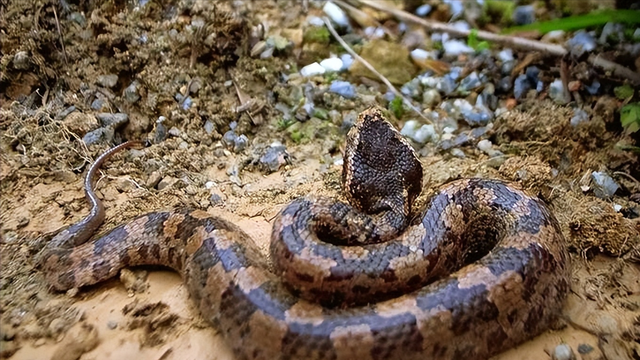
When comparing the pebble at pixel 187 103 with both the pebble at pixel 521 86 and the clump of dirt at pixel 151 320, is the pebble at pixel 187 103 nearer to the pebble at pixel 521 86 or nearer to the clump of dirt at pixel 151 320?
the clump of dirt at pixel 151 320

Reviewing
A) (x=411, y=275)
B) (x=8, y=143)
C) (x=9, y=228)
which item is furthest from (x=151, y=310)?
(x=8, y=143)

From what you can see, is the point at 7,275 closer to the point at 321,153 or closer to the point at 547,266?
the point at 321,153

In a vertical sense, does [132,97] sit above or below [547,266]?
above

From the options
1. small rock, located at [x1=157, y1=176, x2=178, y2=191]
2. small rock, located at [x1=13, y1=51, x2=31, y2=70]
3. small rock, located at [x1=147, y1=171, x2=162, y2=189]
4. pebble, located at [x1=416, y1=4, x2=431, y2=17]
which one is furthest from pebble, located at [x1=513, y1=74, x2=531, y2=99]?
small rock, located at [x1=13, y1=51, x2=31, y2=70]

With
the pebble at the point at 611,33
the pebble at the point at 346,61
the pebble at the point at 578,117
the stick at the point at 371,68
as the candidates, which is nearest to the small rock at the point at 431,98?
the stick at the point at 371,68

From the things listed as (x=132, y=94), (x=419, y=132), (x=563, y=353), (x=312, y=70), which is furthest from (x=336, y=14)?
(x=563, y=353)
